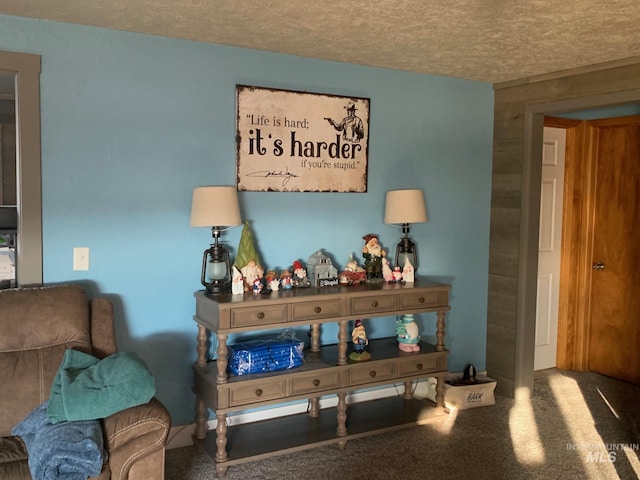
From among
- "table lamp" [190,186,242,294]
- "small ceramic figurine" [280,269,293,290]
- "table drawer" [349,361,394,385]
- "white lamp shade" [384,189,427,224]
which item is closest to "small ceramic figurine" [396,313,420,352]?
"table drawer" [349,361,394,385]

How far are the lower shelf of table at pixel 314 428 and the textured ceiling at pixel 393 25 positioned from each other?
2.08 meters

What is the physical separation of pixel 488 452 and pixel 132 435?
1.92 metres

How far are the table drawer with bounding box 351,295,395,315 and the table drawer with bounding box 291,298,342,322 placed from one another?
0.10 m

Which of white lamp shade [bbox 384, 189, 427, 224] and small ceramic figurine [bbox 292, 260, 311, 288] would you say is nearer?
small ceramic figurine [bbox 292, 260, 311, 288]

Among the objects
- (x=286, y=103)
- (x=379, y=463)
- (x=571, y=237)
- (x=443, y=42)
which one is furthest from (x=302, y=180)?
(x=571, y=237)

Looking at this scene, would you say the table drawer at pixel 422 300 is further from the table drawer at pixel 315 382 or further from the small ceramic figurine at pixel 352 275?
the table drawer at pixel 315 382

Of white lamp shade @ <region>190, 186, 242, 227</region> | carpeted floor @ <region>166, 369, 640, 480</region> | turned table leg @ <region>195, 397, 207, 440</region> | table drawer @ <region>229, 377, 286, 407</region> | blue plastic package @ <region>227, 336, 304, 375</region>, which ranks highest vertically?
white lamp shade @ <region>190, 186, 242, 227</region>

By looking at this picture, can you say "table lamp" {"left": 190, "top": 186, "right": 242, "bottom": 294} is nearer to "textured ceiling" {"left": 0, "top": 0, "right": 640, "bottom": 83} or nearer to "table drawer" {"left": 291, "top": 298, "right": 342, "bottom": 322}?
"table drawer" {"left": 291, "top": 298, "right": 342, "bottom": 322}

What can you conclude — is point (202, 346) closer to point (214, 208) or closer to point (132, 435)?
point (214, 208)

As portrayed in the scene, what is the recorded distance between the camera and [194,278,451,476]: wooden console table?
9.49 feet

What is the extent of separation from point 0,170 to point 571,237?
166 inches

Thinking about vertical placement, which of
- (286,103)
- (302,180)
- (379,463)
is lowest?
(379,463)

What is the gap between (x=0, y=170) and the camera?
402 cm

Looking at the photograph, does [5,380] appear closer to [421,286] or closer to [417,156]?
[421,286]
